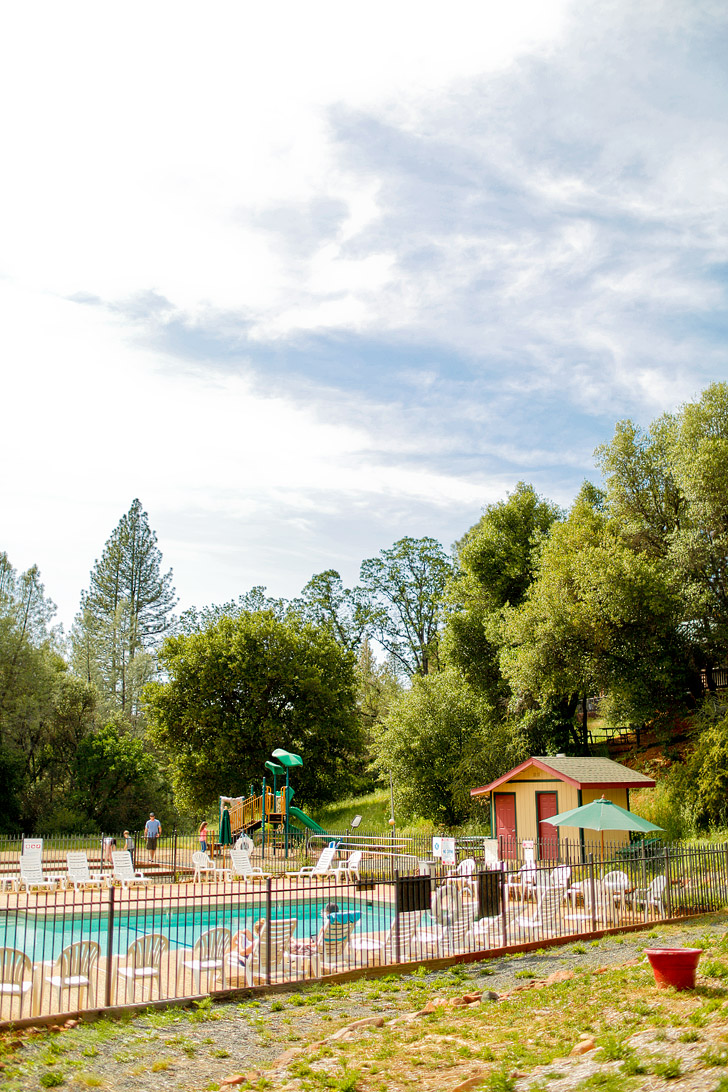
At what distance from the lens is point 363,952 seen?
12.7 meters

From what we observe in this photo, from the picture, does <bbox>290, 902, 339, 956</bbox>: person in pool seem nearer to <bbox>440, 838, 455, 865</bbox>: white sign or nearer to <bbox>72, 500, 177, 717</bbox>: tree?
<bbox>440, 838, 455, 865</bbox>: white sign

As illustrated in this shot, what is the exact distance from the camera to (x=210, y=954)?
11453 millimetres

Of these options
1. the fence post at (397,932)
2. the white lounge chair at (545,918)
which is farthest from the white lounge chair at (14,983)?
the white lounge chair at (545,918)

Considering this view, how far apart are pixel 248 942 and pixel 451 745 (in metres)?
24.7

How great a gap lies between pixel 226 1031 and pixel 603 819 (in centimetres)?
1117

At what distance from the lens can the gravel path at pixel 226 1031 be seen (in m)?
7.58

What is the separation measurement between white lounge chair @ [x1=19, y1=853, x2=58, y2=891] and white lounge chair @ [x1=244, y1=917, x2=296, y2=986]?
9634 millimetres

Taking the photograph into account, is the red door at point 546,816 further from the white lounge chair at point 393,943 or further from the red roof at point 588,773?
the white lounge chair at point 393,943

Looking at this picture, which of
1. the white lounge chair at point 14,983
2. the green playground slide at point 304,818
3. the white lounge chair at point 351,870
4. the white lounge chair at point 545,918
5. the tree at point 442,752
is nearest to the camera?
the white lounge chair at point 14,983

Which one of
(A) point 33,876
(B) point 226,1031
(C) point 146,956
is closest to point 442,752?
(A) point 33,876

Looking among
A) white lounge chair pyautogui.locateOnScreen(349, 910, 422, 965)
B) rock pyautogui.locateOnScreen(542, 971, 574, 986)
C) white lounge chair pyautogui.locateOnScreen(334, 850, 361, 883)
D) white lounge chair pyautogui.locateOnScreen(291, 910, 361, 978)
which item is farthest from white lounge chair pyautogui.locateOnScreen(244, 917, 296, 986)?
white lounge chair pyautogui.locateOnScreen(334, 850, 361, 883)

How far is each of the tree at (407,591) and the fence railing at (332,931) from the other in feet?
126

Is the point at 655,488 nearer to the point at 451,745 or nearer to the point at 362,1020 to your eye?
the point at 451,745

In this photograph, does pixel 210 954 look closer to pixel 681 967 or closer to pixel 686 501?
pixel 681 967
